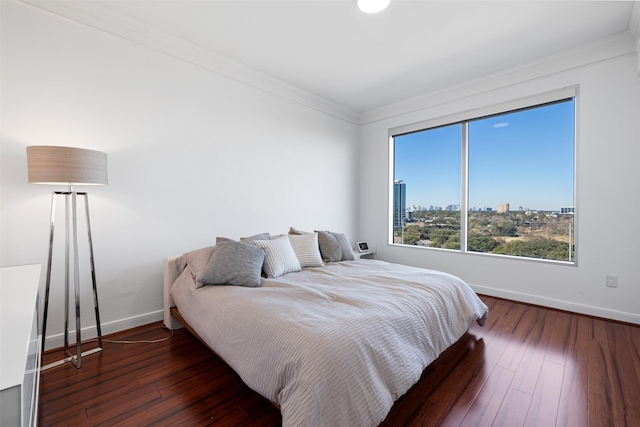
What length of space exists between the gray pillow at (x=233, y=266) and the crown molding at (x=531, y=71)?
10.7ft

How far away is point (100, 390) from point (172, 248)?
1.32 meters

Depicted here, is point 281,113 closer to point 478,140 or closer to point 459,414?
point 478,140

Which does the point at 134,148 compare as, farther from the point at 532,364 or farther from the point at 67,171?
the point at 532,364

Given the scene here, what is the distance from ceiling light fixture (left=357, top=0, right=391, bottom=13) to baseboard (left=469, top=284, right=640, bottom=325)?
3.35 metres

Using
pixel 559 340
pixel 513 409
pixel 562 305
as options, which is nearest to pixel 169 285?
pixel 513 409

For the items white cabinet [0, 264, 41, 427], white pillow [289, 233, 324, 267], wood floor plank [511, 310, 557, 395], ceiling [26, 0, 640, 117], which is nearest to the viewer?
white cabinet [0, 264, 41, 427]

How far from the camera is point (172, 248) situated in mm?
2834

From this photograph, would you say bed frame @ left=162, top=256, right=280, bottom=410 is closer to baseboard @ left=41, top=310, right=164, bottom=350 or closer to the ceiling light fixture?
baseboard @ left=41, top=310, right=164, bottom=350

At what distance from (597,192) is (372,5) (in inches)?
113

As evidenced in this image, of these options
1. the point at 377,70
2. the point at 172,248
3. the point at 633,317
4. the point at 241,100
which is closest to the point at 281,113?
the point at 241,100

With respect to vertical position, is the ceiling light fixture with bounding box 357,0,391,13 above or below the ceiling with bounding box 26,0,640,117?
below

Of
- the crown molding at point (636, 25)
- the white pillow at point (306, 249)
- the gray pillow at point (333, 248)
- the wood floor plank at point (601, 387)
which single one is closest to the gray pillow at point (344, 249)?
the gray pillow at point (333, 248)

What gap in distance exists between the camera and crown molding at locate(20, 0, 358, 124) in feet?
7.39

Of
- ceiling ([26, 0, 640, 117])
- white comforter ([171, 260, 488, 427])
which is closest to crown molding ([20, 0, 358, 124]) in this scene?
ceiling ([26, 0, 640, 117])
